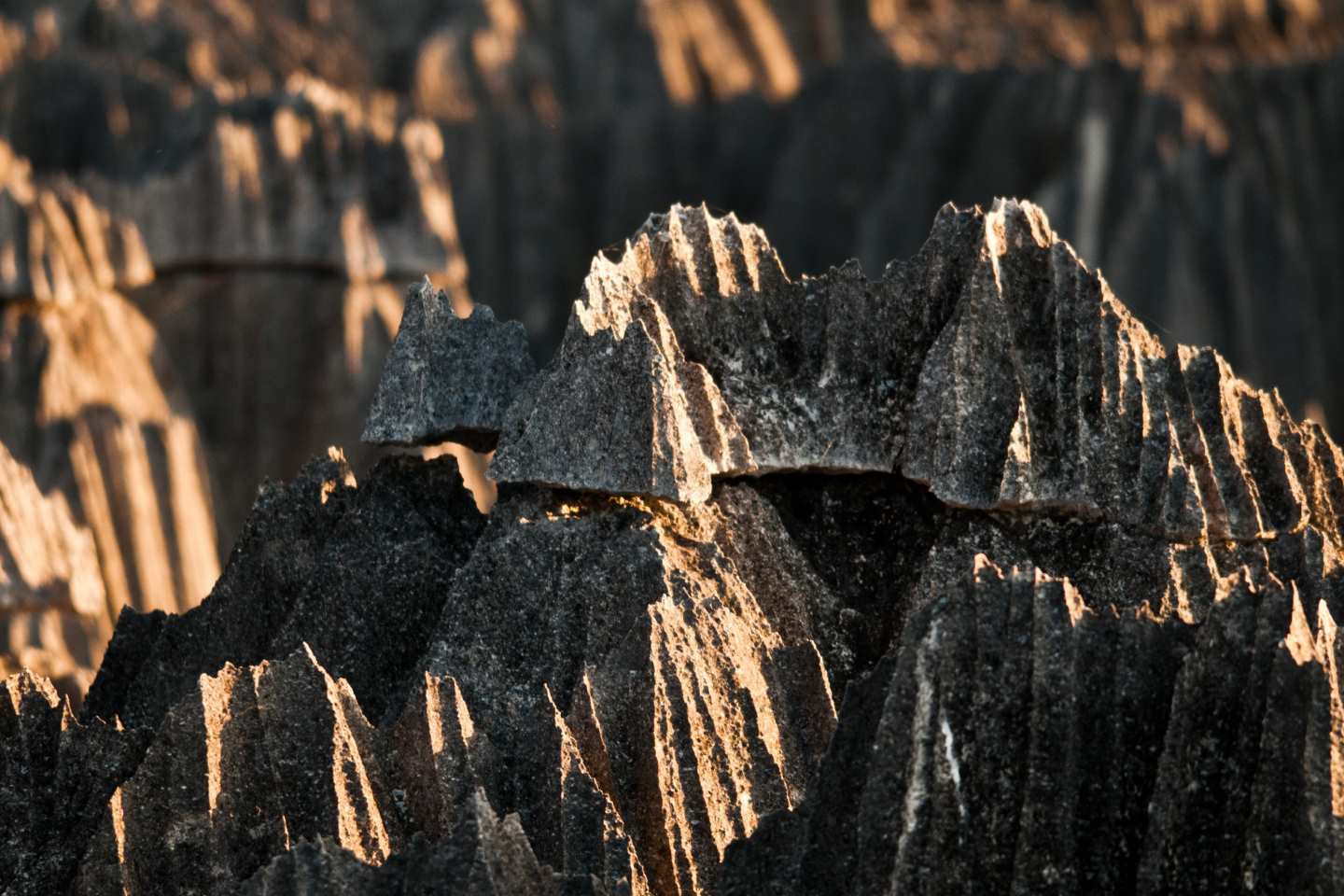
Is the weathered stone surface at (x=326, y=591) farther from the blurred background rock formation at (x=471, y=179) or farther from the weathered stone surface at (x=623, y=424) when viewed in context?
the blurred background rock formation at (x=471, y=179)

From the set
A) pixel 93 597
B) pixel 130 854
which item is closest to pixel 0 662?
pixel 93 597

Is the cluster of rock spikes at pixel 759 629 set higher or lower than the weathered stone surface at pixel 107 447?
lower

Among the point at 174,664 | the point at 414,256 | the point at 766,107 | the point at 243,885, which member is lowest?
the point at 243,885

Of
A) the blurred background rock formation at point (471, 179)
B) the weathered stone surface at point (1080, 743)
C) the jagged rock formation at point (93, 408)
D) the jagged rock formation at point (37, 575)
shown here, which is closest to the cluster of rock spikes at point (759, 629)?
the weathered stone surface at point (1080, 743)

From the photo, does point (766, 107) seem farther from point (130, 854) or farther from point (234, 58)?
point (130, 854)

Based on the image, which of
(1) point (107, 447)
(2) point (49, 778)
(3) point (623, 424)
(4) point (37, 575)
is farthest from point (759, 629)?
(1) point (107, 447)

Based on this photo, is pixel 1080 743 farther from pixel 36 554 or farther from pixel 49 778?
pixel 36 554
